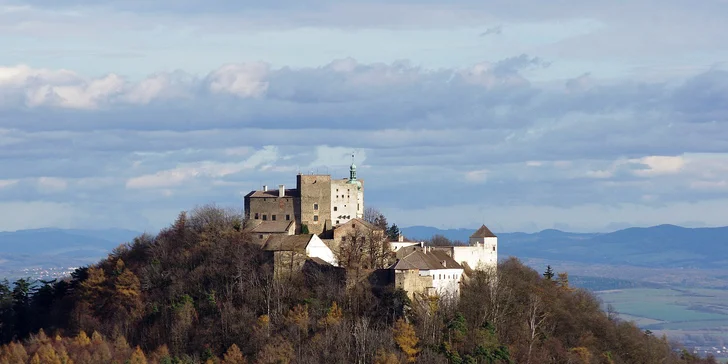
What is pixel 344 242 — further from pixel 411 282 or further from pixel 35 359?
pixel 35 359

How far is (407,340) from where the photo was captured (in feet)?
226

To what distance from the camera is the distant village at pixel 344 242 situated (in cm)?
7356

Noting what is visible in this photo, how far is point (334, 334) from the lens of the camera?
231 feet

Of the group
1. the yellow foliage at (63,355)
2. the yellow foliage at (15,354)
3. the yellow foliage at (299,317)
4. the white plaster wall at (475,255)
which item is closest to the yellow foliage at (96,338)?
the yellow foliage at (63,355)

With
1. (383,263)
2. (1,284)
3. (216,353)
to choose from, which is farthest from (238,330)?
(1,284)

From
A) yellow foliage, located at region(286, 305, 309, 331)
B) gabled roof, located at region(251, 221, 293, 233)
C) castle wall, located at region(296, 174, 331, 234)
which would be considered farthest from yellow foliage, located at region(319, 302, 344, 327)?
castle wall, located at region(296, 174, 331, 234)

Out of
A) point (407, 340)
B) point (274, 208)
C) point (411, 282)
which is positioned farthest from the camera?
Answer: point (274, 208)

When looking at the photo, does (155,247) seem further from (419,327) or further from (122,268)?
(419,327)

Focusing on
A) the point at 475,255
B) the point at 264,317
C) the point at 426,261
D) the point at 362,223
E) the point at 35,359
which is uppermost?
the point at 362,223

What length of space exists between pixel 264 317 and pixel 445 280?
10842 mm

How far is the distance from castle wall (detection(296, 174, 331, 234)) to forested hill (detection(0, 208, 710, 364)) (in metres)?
4.53

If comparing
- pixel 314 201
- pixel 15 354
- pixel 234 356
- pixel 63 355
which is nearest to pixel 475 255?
pixel 314 201

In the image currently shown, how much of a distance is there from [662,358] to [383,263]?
21.0 metres

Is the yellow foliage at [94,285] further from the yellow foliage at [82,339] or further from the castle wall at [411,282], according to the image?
the castle wall at [411,282]
